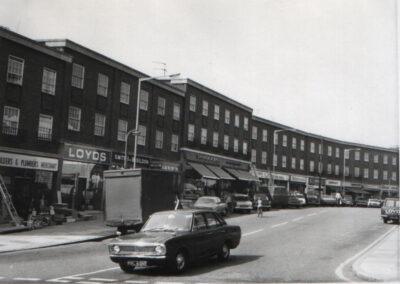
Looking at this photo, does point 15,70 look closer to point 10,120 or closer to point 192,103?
point 10,120

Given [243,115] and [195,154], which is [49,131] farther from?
[243,115]

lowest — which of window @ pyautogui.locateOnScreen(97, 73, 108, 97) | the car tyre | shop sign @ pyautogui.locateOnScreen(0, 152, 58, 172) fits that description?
the car tyre

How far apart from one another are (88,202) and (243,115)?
95.9 ft

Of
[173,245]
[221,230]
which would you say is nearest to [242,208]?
[221,230]

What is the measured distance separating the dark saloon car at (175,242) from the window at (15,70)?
1773 centimetres

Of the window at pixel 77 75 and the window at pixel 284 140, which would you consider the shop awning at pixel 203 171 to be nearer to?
the window at pixel 77 75

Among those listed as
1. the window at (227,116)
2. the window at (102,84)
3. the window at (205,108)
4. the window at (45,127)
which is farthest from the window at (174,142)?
the window at (45,127)

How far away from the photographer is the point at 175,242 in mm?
11320

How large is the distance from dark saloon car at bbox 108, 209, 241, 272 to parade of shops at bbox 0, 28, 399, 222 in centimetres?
1591

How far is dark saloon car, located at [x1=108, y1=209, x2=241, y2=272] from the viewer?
11.1 metres

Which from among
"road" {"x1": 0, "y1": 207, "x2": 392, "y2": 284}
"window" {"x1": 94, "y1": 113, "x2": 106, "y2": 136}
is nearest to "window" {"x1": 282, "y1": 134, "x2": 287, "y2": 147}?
"window" {"x1": 94, "y1": 113, "x2": 106, "y2": 136}

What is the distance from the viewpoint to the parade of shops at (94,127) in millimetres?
27562

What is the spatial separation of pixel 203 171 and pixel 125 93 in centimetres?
1209

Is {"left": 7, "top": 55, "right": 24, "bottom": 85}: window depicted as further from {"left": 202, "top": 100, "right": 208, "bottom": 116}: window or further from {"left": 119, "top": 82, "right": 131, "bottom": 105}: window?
{"left": 202, "top": 100, "right": 208, "bottom": 116}: window
